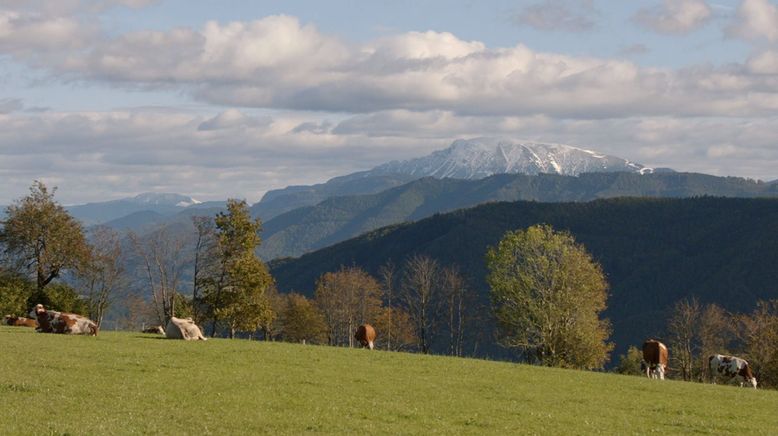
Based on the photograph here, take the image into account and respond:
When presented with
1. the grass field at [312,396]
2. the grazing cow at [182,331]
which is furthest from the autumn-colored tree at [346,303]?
the grass field at [312,396]

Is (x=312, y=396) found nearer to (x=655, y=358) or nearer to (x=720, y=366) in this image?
(x=655, y=358)

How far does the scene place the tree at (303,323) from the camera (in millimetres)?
133375

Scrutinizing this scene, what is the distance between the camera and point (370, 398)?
94.2ft

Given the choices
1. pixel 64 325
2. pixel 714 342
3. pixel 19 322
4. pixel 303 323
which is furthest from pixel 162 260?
pixel 714 342

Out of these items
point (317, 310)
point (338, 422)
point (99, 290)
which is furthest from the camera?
point (317, 310)

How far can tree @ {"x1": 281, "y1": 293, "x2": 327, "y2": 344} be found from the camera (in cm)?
13338

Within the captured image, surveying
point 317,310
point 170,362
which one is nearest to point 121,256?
point 317,310

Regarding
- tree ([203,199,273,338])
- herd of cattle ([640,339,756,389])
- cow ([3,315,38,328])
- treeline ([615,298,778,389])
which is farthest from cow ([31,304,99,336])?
treeline ([615,298,778,389])

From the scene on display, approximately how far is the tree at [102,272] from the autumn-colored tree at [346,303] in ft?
151

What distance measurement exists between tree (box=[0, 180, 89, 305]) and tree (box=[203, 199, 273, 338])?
42.7ft

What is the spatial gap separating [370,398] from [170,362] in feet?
34.2

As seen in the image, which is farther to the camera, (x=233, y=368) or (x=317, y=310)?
(x=317, y=310)

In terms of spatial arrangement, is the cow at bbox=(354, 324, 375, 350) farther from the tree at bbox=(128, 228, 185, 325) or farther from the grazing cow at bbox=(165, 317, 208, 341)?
the tree at bbox=(128, 228, 185, 325)

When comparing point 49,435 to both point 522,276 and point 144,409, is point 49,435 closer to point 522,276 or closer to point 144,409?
point 144,409
